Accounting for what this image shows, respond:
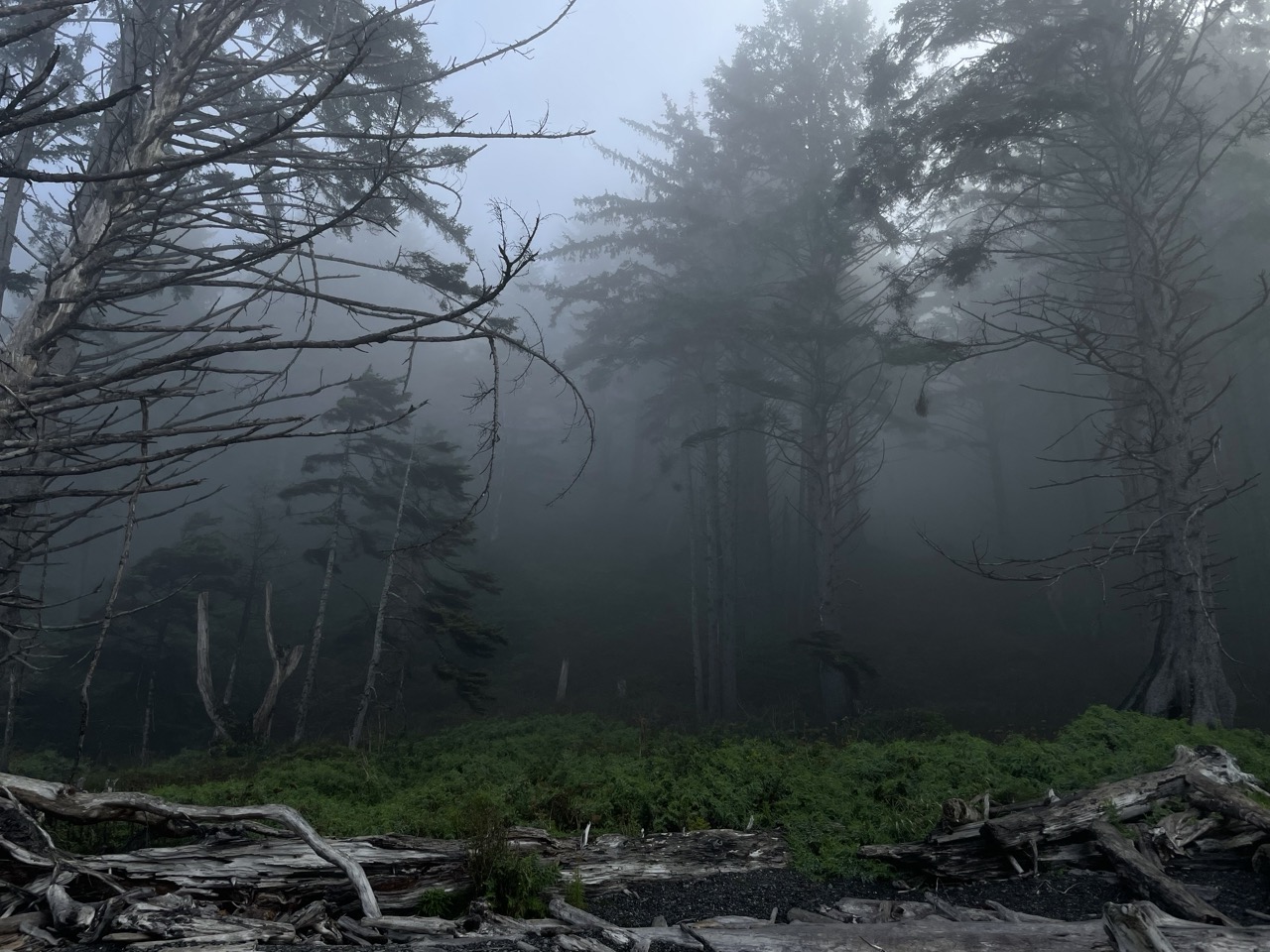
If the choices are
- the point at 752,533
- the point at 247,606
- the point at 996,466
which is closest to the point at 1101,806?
the point at 752,533

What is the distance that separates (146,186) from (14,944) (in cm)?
396

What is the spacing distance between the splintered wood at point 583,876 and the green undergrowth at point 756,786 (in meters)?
0.39

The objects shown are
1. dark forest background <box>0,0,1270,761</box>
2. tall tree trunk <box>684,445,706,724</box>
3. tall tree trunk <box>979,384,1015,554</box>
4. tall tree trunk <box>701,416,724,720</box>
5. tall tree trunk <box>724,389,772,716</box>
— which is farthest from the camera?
tall tree trunk <box>979,384,1015,554</box>

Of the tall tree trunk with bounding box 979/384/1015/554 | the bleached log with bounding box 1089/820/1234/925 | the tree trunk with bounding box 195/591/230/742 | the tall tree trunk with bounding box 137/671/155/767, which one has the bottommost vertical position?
the tall tree trunk with bounding box 137/671/155/767

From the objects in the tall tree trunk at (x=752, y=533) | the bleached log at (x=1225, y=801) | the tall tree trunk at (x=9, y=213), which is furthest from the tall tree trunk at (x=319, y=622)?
the bleached log at (x=1225, y=801)

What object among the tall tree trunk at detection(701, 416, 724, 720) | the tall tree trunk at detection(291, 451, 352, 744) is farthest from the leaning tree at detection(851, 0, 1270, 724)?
the tall tree trunk at detection(291, 451, 352, 744)

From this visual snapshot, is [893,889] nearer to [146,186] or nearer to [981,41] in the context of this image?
[146,186]

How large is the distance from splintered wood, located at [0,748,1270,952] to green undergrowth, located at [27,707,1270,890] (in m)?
0.39

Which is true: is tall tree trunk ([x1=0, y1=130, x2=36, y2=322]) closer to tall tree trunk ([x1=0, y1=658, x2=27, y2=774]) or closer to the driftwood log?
tall tree trunk ([x1=0, y1=658, x2=27, y2=774])

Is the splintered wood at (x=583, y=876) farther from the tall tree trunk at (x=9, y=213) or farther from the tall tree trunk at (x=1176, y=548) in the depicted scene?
the tall tree trunk at (x=9, y=213)

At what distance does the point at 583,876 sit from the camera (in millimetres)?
5797

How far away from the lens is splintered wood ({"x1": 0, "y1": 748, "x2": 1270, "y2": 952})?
430 centimetres

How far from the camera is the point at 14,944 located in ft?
13.3

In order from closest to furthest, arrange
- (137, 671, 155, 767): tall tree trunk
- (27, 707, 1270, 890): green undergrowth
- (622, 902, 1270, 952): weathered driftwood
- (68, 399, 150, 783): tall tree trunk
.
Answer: (68, 399, 150, 783): tall tree trunk, (622, 902, 1270, 952): weathered driftwood, (27, 707, 1270, 890): green undergrowth, (137, 671, 155, 767): tall tree trunk
